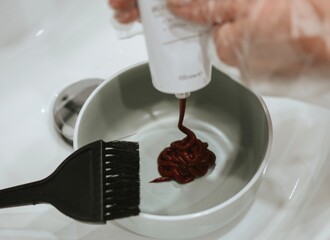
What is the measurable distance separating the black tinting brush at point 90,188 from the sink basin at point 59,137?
5 cm

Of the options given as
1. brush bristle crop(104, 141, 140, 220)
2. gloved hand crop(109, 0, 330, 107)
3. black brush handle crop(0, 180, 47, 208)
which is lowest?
brush bristle crop(104, 141, 140, 220)

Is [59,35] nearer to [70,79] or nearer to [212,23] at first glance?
[70,79]

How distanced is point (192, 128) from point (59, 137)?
0.14m

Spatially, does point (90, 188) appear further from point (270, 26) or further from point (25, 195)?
point (270, 26)

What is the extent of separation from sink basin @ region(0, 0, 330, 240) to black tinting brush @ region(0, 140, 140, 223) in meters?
0.05

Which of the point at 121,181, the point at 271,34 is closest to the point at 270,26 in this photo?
the point at 271,34

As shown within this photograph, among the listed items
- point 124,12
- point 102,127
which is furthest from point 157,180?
point 124,12

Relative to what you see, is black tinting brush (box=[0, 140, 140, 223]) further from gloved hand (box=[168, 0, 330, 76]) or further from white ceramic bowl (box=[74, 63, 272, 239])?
gloved hand (box=[168, 0, 330, 76])

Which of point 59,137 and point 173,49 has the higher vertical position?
point 173,49

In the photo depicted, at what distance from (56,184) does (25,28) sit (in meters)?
0.21

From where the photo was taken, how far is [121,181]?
40 cm

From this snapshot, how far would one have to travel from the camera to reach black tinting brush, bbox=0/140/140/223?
1.23 feet

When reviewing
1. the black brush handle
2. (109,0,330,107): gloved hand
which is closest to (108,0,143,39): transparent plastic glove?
(109,0,330,107): gloved hand

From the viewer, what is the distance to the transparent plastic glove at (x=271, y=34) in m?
0.32
